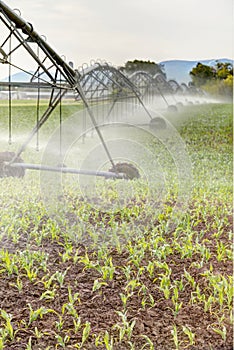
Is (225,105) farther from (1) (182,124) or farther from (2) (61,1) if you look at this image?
(2) (61,1)

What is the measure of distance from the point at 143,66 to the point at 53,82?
3.65 feet

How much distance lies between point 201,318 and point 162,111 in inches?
80.3

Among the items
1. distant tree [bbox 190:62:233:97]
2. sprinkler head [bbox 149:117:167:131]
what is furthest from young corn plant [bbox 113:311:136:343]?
distant tree [bbox 190:62:233:97]

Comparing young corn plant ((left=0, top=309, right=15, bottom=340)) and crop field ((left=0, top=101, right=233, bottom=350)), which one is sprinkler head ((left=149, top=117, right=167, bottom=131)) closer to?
crop field ((left=0, top=101, right=233, bottom=350))

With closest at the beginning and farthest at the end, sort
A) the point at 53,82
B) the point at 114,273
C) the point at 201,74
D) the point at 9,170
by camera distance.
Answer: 1. the point at 114,273
2. the point at 53,82
3. the point at 9,170
4. the point at 201,74

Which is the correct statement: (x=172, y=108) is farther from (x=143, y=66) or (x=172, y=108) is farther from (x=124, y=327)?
(x=124, y=327)

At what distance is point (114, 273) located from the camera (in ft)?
3.78

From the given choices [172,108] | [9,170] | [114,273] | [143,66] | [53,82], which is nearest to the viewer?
[114,273]

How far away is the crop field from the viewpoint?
910 millimetres

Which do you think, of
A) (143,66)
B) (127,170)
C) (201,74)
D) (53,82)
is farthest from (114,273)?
(201,74)

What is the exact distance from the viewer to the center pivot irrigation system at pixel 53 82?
1349 mm

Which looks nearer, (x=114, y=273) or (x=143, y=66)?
(x=114, y=273)

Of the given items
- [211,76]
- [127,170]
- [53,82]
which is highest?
[211,76]

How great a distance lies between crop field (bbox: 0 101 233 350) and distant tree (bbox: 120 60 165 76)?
2.62ft
